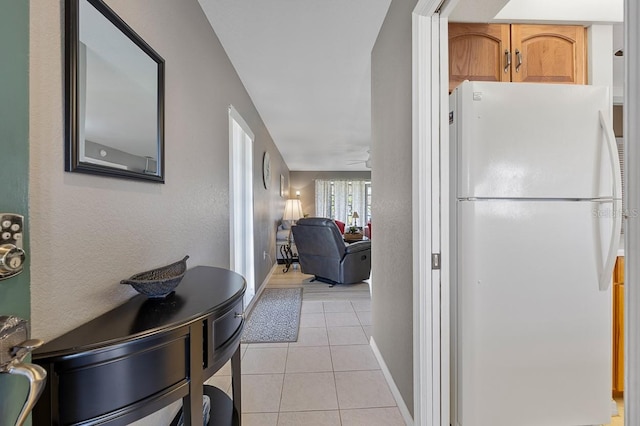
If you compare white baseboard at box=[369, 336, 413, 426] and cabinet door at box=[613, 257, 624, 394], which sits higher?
cabinet door at box=[613, 257, 624, 394]

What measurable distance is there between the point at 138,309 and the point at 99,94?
741 mm

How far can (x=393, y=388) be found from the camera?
5.85ft

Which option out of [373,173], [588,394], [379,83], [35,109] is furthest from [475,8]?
[588,394]

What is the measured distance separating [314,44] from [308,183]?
22.4ft

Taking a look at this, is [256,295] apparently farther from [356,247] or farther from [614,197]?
[614,197]

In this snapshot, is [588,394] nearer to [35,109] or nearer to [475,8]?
[475,8]

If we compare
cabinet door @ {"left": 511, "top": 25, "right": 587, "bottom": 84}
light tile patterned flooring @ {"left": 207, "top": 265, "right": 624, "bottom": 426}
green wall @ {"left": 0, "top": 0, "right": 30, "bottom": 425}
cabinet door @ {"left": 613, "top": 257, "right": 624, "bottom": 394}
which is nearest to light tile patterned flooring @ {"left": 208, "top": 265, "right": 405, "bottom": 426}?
light tile patterned flooring @ {"left": 207, "top": 265, "right": 624, "bottom": 426}

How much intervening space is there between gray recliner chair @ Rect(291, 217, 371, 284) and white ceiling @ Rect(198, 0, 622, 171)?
1551 millimetres

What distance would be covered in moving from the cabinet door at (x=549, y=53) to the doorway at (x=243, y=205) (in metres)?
2.35

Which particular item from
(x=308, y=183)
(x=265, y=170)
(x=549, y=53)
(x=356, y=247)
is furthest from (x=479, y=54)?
(x=308, y=183)

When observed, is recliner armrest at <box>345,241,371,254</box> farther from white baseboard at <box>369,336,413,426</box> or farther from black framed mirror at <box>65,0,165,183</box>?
black framed mirror at <box>65,0,165,183</box>

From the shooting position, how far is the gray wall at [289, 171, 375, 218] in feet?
29.4

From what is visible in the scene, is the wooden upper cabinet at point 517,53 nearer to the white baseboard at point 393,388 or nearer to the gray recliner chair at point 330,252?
the white baseboard at point 393,388

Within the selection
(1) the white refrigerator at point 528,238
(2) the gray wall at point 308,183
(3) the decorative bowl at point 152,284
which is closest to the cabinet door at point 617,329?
(1) the white refrigerator at point 528,238
